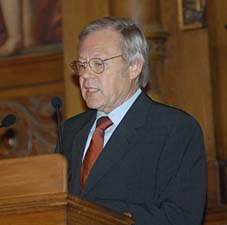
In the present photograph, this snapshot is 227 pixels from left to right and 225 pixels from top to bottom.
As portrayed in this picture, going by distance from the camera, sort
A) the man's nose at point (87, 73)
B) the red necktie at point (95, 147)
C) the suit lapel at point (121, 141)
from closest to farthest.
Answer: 1. the suit lapel at point (121, 141)
2. the red necktie at point (95, 147)
3. the man's nose at point (87, 73)

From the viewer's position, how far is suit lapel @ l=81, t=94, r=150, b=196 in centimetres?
397

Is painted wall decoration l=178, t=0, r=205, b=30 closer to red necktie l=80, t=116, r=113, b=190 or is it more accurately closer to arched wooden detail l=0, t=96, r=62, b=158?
arched wooden detail l=0, t=96, r=62, b=158

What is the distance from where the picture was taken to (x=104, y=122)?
4.35m

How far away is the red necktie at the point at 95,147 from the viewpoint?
13.5 ft

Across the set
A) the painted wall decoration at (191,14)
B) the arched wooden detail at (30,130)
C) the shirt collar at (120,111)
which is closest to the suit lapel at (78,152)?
the shirt collar at (120,111)

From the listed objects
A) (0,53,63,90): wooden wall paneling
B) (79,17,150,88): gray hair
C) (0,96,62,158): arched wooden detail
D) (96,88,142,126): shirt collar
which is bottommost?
(0,96,62,158): arched wooden detail

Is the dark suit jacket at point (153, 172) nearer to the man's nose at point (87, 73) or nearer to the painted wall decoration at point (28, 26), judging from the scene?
the man's nose at point (87, 73)

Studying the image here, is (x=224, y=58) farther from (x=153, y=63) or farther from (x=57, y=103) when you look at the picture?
(x=57, y=103)

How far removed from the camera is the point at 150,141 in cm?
408

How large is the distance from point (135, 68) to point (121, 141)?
20.1 inches

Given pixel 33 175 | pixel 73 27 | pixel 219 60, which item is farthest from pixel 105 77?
pixel 73 27

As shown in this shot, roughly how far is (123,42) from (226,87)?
161cm

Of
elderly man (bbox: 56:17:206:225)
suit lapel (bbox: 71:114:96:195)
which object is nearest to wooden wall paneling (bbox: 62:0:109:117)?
elderly man (bbox: 56:17:206:225)

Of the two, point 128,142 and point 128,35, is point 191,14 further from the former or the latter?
point 128,142
